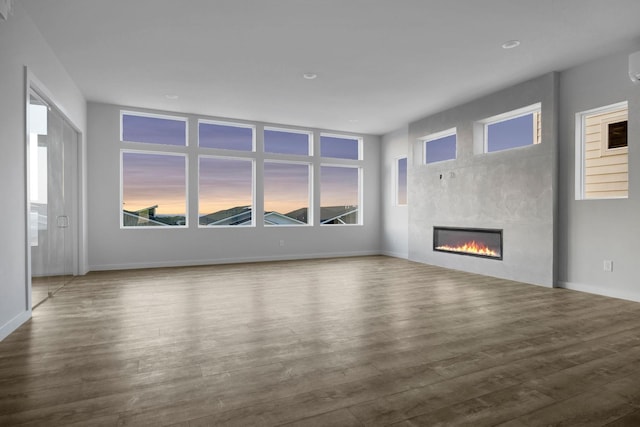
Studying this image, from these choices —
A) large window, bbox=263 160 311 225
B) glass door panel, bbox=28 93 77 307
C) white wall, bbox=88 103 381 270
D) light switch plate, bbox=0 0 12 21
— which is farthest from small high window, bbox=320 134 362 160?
light switch plate, bbox=0 0 12 21

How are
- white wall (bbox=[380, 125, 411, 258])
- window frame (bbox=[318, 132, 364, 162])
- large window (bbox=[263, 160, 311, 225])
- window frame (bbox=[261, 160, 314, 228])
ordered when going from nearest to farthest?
1. window frame (bbox=[261, 160, 314, 228])
2. large window (bbox=[263, 160, 311, 225])
3. white wall (bbox=[380, 125, 411, 258])
4. window frame (bbox=[318, 132, 364, 162])

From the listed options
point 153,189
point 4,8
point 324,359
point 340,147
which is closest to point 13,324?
point 4,8

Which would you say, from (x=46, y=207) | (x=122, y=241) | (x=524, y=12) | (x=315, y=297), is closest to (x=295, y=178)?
(x=122, y=241)

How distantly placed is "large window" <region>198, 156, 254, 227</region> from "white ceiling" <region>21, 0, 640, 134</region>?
1.54 meters

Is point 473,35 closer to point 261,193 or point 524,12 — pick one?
point 524,12

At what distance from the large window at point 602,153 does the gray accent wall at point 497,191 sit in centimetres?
30

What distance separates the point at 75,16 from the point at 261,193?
438 centimetres

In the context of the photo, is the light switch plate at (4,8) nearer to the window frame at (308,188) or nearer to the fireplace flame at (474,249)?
the window frame at (308,188)

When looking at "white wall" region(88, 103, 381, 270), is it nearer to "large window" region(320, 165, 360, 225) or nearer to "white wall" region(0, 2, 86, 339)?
"large window" region(320, 165, 360, 225)

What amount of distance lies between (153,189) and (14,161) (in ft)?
11.6

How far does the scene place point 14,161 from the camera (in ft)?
10.3

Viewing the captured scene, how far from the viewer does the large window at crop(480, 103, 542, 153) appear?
5.23m

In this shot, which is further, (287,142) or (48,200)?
(287,142)

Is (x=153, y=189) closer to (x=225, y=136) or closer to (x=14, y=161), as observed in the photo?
(x=225, y=136)
